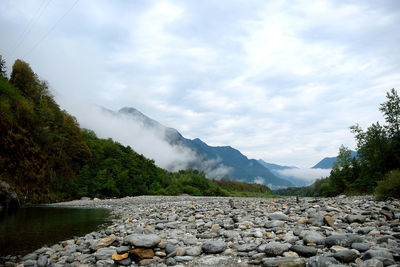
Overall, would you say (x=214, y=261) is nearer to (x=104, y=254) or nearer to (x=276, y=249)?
(x=276, y=249)

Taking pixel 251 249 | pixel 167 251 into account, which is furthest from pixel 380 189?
pixel 167 251

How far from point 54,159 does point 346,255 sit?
51451 millimetres

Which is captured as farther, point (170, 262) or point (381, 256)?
point (170, 262)

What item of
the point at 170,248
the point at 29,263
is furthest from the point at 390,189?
the point at 29,263

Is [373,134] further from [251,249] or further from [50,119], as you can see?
[50,119]

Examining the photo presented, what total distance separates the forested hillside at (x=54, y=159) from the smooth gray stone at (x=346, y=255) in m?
37.2

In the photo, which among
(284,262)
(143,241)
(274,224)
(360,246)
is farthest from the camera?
(274,224)

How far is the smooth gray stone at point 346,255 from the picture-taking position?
14.3 feet

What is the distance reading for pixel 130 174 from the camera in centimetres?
5862

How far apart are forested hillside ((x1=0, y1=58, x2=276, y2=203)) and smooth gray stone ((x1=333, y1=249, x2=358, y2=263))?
3720cm

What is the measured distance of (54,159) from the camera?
46.1 meters

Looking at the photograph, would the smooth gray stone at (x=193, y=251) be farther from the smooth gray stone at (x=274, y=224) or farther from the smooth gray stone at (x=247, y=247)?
the smooth gray stone at (x=274, y=224)

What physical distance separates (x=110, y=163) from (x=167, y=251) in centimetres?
5701

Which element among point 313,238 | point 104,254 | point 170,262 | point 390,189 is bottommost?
point 104,254
